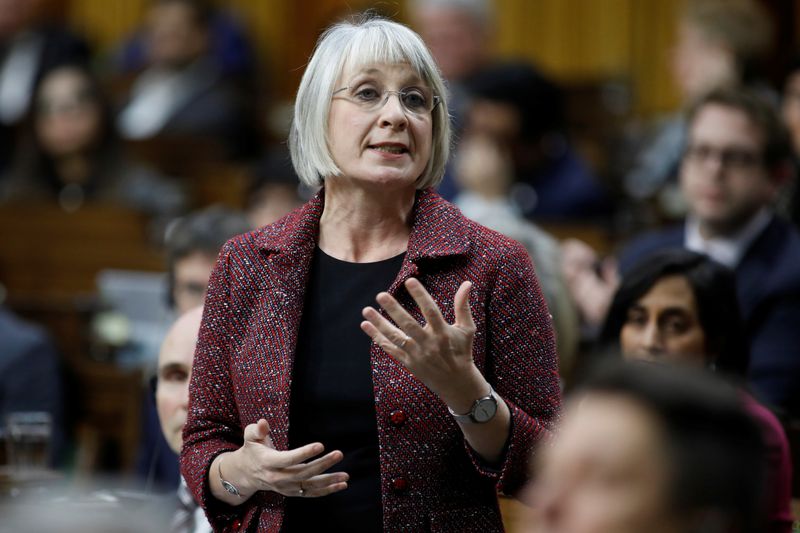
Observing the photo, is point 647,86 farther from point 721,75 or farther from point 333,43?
point 333,43

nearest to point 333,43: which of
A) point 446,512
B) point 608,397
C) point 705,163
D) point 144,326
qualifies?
point 446,512

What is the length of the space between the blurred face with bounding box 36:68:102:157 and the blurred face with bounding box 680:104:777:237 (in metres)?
3.52

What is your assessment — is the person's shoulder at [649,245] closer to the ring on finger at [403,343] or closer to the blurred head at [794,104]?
the blurred head at [794,104]

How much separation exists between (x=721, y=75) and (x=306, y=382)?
3.54 metres

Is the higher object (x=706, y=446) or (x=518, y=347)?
(x=706, y=446)

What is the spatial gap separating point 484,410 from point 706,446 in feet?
2.76

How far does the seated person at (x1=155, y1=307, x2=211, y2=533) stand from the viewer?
287 cm

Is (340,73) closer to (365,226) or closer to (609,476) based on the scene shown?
(365,226)

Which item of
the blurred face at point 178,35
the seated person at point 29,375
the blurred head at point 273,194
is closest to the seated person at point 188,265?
the seated person at point 29,375

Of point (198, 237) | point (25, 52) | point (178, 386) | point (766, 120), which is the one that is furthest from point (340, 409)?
point (25, 52)

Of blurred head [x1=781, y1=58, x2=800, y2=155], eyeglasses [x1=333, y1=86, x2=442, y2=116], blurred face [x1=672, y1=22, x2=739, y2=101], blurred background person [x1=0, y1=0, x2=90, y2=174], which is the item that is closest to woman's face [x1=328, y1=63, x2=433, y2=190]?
eyeglasses [x1=333, y1=86, x2=442, y2=116]

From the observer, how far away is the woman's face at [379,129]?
2308mm

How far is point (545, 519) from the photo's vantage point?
1.30m

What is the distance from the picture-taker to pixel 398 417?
2176mm
